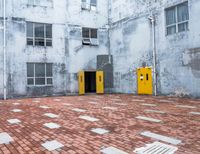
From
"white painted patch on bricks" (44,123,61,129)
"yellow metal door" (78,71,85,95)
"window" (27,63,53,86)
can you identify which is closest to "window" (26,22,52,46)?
"window" (27,63,53,86)

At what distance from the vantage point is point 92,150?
417cm

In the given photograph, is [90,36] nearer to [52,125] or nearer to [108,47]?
[108,47]

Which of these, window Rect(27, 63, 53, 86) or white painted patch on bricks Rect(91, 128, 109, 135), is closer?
white painted patch on bricks Rect(91, 128, 109, 135)

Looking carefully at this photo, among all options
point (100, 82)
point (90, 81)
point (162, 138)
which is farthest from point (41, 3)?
point (162, 138)

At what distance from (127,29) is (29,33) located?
751 cm

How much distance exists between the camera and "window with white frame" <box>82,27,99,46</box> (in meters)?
18.5

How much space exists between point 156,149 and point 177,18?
37.1ft

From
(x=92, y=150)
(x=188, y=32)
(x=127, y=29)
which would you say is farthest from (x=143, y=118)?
(x=127, y=29)

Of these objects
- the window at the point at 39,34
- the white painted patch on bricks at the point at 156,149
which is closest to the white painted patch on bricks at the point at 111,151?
the white painted patch on bricks at the point at 156,149

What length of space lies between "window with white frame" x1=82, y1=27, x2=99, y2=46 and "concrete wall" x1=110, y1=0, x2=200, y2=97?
1.49 m

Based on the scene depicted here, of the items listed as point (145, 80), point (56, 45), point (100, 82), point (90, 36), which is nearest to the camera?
point (145, 80)

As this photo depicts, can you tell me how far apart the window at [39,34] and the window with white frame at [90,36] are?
289 centimetres

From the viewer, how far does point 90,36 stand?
18766 millimetres

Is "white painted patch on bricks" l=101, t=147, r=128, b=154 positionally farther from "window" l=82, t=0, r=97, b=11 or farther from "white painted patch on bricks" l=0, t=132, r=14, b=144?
"window" l=82, t=0, r=97, b=11
